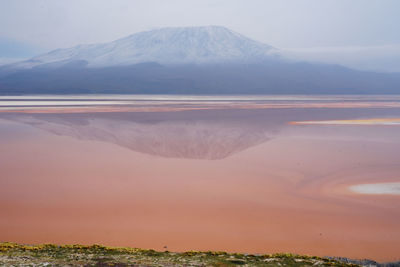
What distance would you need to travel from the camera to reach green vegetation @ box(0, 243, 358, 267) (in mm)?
8430

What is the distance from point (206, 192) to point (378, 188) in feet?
19.5

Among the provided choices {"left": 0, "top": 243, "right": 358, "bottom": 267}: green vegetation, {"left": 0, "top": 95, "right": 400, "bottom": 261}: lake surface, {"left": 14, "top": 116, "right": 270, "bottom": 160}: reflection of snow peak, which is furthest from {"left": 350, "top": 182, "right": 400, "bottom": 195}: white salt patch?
{"left": 14, "top": 116, "right": 270, "bottom": 160}: reflection of snow peak

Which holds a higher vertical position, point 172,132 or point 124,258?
point 172,132

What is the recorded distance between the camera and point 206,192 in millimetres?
14883

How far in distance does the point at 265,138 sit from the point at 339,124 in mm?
10436

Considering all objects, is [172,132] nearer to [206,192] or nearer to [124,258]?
[206,192]

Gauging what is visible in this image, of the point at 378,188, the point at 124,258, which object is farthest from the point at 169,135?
the point at 124,258

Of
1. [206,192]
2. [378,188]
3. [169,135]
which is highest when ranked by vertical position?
[169,135]

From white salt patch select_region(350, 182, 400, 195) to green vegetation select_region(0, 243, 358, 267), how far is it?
670 cm

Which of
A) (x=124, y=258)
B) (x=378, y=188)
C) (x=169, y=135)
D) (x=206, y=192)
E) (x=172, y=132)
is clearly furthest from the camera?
(x=172, y=132)

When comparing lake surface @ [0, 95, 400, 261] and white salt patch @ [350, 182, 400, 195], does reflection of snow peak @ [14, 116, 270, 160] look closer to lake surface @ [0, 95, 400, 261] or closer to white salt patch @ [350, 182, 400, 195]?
lake surface @ [0, 95, 400, 261]

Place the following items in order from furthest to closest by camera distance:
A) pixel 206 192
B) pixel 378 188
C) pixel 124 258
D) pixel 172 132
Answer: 1. pixel 172 132
2. pixel 378 188
3. pixel 206 192
4. pixel 124 258

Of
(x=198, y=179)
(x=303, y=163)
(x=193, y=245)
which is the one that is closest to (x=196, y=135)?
(x=303, y=163)

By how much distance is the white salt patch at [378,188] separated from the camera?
49.2ft
